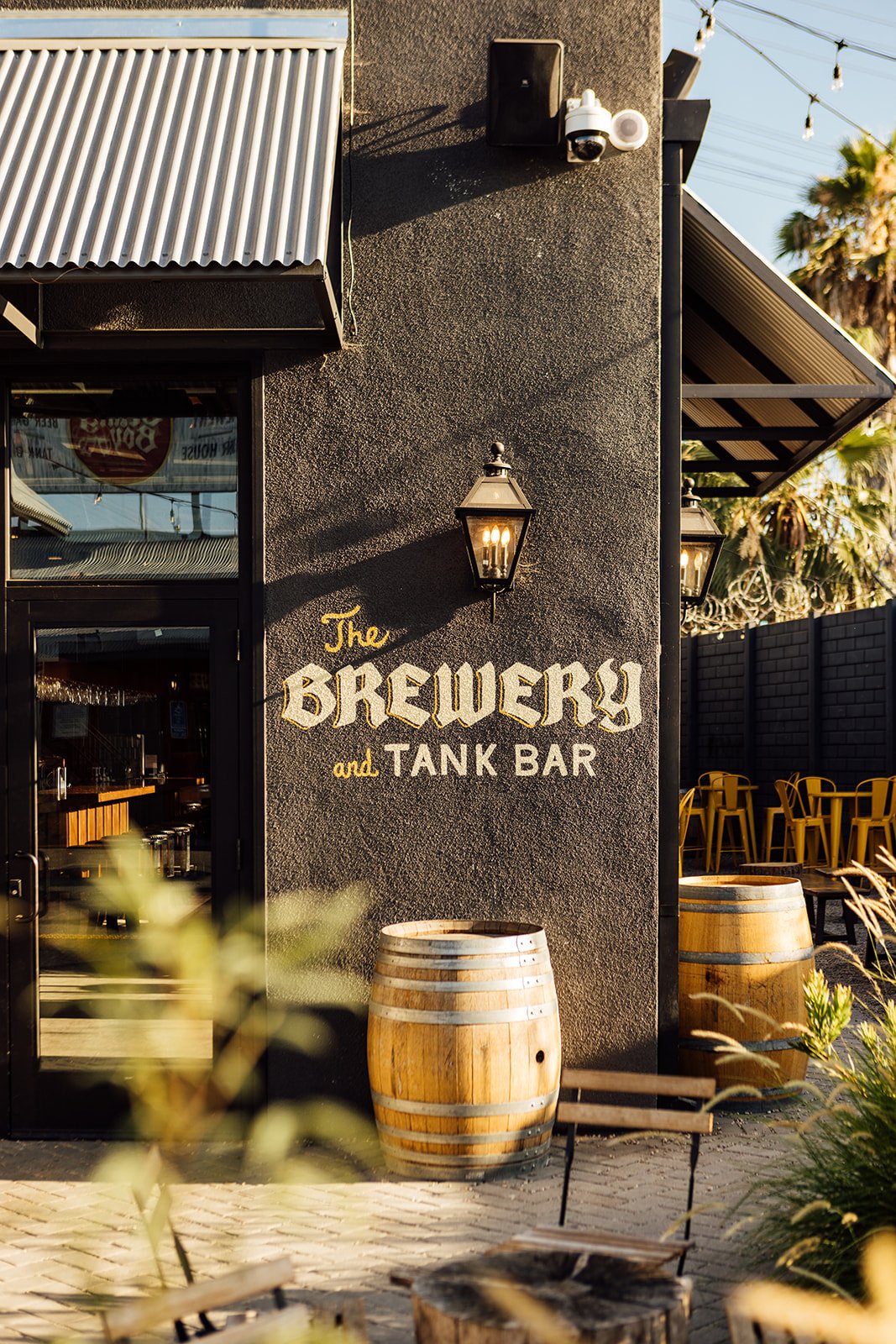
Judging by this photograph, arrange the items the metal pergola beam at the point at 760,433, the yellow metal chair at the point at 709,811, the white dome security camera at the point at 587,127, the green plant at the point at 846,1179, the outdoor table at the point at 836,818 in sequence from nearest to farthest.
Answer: the green plant at the point at 846,1179 < the white dome security camera at the point at 587,127 < the metal pergola beam at the point at 760,433 < the outdoor table at the point at 836,818 < the yellow metal chair at the point at 709,811

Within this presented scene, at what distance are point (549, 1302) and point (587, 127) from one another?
4.34 m

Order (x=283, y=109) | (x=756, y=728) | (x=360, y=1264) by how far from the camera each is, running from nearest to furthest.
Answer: (x=360, y=1264)
(x=283, y=109)
(x=756, y=728)

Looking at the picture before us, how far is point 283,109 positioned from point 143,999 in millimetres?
3685

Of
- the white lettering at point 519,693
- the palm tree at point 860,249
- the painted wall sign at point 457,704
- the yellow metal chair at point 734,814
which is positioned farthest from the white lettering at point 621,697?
the palm tree at point 860,249

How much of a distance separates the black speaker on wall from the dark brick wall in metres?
7.96

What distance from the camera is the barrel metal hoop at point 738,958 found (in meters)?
5.28

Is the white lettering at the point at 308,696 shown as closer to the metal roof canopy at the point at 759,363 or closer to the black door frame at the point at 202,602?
the black door frame at the point at 202,602

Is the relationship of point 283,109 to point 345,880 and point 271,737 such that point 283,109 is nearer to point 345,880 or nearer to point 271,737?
point 271,737

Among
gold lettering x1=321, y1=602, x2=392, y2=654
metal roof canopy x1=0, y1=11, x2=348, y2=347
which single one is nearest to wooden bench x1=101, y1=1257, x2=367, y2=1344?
gold lettering x1=321, y1=602, x2=392, y2=654

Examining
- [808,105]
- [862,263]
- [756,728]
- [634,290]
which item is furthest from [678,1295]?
[862,263]

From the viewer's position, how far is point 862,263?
17953 millimetres

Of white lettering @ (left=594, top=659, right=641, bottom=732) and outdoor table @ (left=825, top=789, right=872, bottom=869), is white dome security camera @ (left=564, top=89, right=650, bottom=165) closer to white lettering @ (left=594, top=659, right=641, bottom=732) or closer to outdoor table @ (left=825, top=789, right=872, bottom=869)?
white lettering @ (left=594, top=659, right=641, bottom=732)

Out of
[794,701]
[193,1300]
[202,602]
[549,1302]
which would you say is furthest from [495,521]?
[794,701]

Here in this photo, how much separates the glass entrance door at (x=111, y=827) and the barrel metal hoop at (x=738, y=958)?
6.53ft
